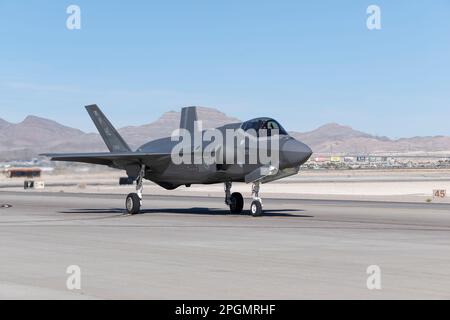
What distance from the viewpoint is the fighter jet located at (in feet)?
88.8

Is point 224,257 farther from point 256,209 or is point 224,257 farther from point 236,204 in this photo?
point 236,204

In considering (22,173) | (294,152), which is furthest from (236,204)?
(22,173)

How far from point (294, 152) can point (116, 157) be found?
313 inches

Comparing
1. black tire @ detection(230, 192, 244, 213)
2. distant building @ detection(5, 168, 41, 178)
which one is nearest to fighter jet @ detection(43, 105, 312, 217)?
black tire @ detection(230, 192, 244, 213)

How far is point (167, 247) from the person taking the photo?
17156 millimetres

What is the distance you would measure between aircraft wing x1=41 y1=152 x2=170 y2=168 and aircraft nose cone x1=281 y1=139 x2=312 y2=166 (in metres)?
5.71

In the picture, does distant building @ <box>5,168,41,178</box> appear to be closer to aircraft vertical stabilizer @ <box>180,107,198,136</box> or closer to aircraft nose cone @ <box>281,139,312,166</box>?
aircraft vertical stabilizer @ <box>180,107,198,136</box>

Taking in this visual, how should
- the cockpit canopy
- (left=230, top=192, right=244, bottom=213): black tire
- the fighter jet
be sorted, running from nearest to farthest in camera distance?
the fighter jet, the cockpit canopy, (left=230, top=192, right=244, bottom=213): black tire

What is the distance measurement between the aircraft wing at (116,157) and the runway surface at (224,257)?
164 inches

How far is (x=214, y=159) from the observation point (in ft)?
94.5

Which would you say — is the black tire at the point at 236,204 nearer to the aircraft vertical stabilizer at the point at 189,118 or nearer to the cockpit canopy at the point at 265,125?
the aircraft vertical stabilizer at the point at 189,118

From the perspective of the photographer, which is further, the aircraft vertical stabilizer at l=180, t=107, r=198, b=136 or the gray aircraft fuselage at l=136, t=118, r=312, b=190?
the aircraft vertical stabilizer at l=180, t=107, r=198, b=136
